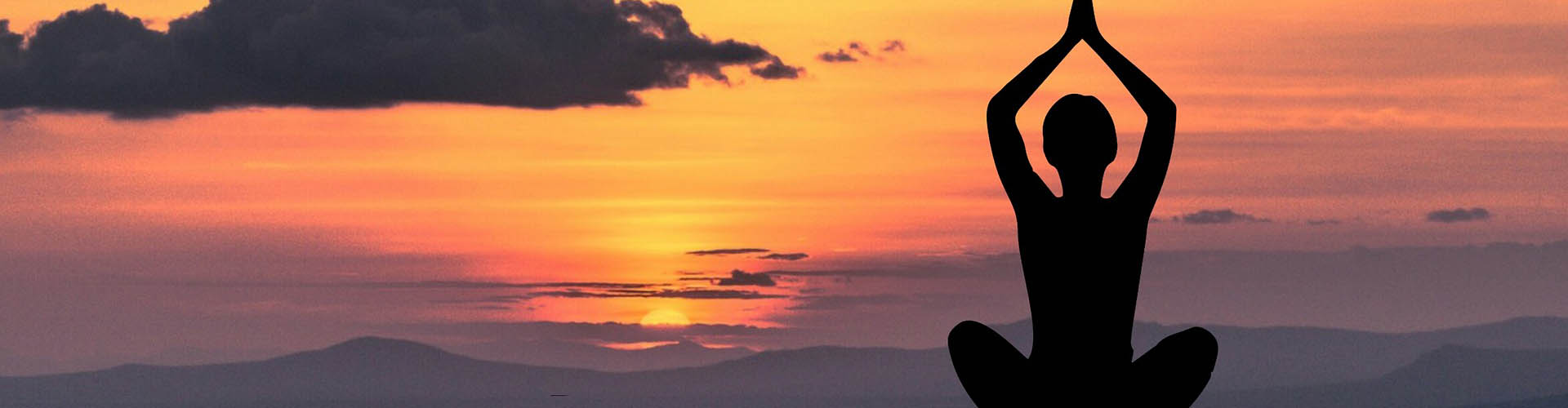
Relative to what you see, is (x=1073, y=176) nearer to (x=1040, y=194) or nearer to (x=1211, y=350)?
(x=1040, y=194)

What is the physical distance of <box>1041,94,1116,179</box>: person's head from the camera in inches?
642

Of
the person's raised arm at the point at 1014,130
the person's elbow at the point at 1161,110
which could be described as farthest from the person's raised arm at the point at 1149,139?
the person's raised arm at the point at 1014,130

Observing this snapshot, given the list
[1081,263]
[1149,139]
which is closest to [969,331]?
[1081,263]

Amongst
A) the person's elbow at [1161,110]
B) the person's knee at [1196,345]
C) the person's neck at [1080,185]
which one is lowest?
the person's knee at [1196,345]

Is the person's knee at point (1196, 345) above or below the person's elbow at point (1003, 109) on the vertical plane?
below

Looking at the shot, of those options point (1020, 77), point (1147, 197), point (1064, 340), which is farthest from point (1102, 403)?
point (1020, 77)

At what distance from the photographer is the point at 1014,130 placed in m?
16.4

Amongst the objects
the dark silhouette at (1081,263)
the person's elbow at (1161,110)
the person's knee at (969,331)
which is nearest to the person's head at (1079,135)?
the dark silhouette at (1081,263)

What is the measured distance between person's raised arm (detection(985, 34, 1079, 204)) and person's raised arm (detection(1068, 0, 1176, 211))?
62cm

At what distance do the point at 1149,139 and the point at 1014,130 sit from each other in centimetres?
111

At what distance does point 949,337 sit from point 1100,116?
7.30 ft

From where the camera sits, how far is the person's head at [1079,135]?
1630 centimetres

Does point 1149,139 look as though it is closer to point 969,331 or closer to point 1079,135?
point 1079,135

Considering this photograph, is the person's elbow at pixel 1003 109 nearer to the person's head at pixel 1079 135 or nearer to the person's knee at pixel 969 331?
the person's head at pixel 1079 135
